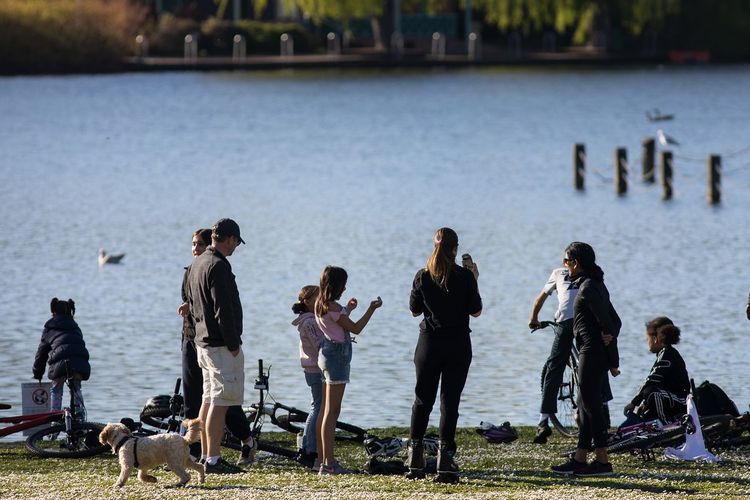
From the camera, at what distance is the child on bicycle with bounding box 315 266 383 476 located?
10258 millimetres

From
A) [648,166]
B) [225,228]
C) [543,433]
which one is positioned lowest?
[543,433]

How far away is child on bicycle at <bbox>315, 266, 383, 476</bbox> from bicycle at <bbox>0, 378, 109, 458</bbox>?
2.07 meters

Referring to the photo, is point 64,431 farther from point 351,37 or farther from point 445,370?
point 351,37

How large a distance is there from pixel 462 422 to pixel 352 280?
10.9 metres

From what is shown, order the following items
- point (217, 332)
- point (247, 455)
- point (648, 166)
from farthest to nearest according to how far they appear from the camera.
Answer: point (648, 166)
point (247, 455)
point (217, 332)

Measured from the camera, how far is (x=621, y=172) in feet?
128

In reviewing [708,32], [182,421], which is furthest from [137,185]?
[708,32]

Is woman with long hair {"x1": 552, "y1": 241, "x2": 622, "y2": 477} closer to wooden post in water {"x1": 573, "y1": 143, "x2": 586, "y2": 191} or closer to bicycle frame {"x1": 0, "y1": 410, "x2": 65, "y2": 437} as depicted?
bicycle frame {"x1": 0, "y1": 410, "x2": 65, "y2": 437}

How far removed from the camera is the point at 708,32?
8819 cm

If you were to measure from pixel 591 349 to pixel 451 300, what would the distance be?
3.56 ft

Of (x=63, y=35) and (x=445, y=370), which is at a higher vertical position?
(x=63, y=35)

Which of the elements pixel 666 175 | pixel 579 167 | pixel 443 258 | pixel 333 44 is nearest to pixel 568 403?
pixel 443 258

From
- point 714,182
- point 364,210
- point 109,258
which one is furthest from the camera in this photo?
point 364,210

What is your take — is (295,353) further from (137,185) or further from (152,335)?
(137,185)
